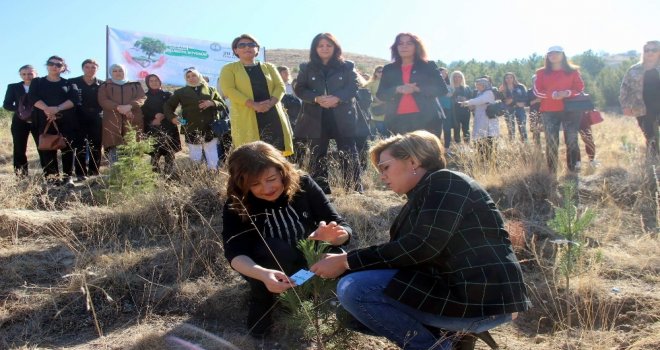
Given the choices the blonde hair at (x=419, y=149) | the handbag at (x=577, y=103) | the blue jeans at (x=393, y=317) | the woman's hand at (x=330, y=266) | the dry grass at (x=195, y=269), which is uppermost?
the handbag at (x=577, y=103)

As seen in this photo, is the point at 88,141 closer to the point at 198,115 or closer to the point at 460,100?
the point at 198,115

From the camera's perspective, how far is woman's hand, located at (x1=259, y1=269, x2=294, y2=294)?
2.28 metres

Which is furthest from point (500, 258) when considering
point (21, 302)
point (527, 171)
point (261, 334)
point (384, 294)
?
point (527, 171)

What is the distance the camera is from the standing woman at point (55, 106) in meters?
5.70

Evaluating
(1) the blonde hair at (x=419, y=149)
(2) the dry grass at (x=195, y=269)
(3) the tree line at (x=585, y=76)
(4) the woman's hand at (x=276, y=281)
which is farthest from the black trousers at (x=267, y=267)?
(3) the tree line at (x=585, y=76)

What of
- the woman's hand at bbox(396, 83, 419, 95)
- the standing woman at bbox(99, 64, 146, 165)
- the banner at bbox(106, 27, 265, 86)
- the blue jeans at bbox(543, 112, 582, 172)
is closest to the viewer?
the woman's hand at bbox(396, 83, 419, 95)

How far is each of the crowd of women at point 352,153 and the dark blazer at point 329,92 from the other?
Result: 10 mm

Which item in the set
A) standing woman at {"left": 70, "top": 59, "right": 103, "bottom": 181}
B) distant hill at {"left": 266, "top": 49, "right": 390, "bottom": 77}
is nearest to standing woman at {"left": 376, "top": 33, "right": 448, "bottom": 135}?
standing woman at {"left": 70, "top": 59, "right": 103, "bottom": 181}

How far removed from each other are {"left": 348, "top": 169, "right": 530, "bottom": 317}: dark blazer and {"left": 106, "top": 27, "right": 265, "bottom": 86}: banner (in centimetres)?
862

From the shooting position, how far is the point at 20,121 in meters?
6.27

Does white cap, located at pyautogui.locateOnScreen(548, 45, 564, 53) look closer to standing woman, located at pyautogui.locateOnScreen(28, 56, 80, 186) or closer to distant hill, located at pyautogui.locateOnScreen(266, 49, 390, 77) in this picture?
standing woman, located at pyautogui.locateOnScreen(28, 56, 80, 186)

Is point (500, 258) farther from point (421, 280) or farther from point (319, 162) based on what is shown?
point (319, 162)

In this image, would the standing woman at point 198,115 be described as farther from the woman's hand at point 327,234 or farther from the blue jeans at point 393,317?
the blue jeans at point 393,317

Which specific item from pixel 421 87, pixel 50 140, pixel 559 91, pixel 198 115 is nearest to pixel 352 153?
pixel 421 87
